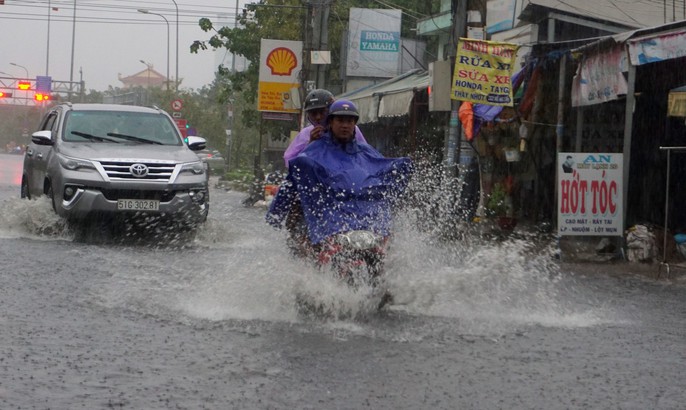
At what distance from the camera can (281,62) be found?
3544 cm

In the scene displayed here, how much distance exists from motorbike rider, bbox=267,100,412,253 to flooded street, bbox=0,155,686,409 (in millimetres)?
353

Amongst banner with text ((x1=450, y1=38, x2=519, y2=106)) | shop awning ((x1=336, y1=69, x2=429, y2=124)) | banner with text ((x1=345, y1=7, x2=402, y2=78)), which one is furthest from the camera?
banner with text ((x1=345, y1=7, x2=402, y2=78))

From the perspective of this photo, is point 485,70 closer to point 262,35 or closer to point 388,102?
point 388,102

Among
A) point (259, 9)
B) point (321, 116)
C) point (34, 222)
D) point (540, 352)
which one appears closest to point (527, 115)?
point (34, 222)

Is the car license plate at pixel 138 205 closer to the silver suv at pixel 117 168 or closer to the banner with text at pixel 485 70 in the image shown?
the silver suv at pixel 117 168

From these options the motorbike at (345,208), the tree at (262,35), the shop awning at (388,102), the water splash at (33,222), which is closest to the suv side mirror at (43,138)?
the water splash at (33,222)

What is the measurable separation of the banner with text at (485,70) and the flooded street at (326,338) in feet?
18.5

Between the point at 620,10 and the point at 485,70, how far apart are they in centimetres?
670

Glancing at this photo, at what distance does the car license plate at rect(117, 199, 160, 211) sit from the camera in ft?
43.4

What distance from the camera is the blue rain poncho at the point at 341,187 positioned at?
7629 millimetres

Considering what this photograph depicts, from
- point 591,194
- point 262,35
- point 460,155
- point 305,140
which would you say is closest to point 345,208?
point 305,140

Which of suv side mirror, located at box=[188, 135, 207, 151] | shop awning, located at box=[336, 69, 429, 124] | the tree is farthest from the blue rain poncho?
the tree

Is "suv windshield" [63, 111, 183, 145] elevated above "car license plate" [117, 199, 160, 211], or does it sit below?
above

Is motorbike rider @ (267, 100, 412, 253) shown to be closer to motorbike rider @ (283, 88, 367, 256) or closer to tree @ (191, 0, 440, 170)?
motorbike rider @ (283, 88, 367, 256)
